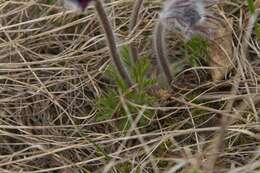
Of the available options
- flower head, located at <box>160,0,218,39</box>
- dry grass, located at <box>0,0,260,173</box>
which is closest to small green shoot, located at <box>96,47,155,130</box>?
dry grass, located at <box>0,0,260,173</box>

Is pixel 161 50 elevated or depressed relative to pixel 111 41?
depressed

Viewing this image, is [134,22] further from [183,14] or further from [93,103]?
[93,103]

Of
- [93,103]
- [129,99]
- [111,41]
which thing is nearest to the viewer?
[111,41]

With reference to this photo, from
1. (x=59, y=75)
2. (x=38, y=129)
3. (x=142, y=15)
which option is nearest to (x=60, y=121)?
(x=38, y=129)

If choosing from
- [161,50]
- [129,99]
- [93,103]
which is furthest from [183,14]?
[93,103]

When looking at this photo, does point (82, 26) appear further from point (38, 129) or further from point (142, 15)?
point (38, 129)
